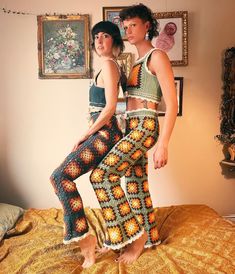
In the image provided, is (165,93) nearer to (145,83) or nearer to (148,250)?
(145,83)

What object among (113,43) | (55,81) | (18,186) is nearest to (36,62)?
(55,81)

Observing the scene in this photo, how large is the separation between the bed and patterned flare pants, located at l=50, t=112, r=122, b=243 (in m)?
0.18

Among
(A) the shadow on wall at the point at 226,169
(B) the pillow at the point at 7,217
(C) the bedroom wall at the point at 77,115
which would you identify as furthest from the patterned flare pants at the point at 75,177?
(A) the shadow on wall at the point at 226,169

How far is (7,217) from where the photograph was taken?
2094 millimetres

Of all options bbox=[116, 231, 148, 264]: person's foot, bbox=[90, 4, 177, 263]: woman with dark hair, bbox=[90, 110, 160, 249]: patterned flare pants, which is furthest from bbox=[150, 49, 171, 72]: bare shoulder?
bbox=[116, 231, 148, 264]: person's foot

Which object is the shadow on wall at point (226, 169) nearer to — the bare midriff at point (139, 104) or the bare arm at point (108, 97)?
the bare midriff at point (139, 104)

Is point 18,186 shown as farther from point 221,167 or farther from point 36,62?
point 221,167

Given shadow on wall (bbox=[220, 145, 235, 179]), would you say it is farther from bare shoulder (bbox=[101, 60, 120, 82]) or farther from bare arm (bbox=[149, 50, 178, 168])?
bare shoulder (bbox=[101, 60, 120, 82])

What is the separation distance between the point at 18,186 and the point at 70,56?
1211 mm

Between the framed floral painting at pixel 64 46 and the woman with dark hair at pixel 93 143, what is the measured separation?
1.06 meters

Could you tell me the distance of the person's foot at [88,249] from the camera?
1.49 m

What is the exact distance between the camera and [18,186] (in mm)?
2793

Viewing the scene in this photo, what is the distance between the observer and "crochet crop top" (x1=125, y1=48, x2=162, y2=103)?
1.54 meters

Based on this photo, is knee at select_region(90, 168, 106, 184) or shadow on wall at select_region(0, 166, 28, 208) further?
shadow on wall at select_region(0, 166, 28, 208)
